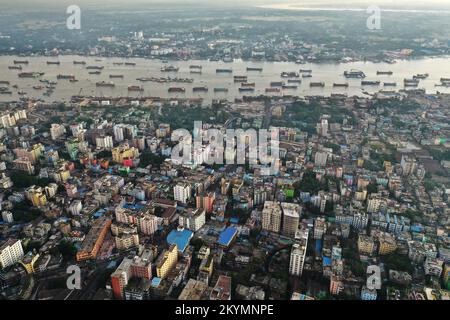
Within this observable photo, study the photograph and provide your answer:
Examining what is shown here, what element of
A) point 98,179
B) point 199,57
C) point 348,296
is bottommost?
point 348,296

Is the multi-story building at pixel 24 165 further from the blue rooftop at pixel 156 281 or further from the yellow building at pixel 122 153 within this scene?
the blue rooftop at pixel 156 281

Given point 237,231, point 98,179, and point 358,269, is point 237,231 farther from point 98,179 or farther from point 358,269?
point 98,179

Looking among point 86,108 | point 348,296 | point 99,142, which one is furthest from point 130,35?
point 348,296

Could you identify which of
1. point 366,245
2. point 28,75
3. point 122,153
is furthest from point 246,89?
point 366,245

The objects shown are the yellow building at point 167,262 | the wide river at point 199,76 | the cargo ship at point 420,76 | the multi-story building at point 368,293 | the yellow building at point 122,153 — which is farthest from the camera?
the cargo ship at point 420,76

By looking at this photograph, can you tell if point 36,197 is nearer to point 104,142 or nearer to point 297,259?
point 104,142

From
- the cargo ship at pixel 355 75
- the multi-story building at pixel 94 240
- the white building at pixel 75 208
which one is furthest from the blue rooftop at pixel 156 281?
the cargo ship at pixel 355 75
